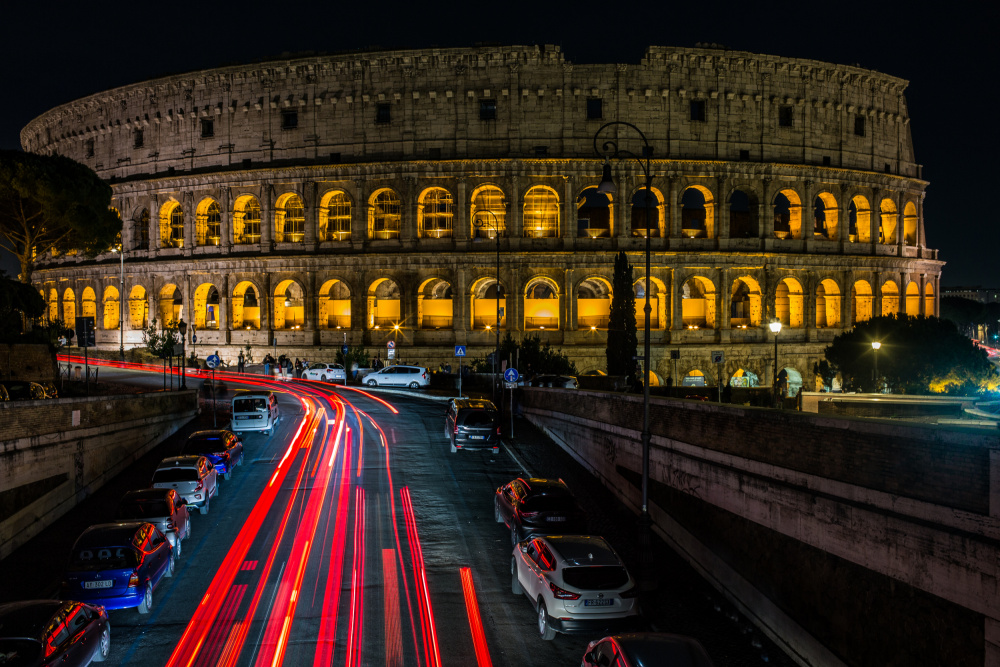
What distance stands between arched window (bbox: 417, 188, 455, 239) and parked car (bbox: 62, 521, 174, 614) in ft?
133

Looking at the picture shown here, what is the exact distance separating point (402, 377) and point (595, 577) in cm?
3107

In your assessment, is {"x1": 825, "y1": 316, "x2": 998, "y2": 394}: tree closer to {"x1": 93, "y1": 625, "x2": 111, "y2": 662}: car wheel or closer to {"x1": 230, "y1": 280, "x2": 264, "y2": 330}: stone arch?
{"x1": 93, "y1": 625, "x2": 111, "y2": 662}: car wheel

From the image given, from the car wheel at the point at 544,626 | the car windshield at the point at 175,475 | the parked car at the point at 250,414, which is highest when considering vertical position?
the parked car at the point at 250,414

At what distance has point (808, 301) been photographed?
52.8m

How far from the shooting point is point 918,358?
3972cm

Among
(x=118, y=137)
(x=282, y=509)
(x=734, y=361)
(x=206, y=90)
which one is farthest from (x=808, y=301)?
(x=118, y=137)

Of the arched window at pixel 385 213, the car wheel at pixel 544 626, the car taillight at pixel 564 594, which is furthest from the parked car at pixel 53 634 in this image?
the arched window at pixel 385 213

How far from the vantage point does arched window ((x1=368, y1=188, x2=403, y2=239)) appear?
172 ft

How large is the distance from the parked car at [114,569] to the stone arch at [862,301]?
54109 millimetres

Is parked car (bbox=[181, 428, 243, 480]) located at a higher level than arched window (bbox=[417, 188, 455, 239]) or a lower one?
lower

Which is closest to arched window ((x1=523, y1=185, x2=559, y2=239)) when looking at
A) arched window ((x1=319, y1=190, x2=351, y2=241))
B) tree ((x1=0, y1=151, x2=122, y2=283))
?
arched window ((x1=319, y1=190, x2=351, y2=241))

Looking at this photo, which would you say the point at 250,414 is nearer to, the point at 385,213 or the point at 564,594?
the point at 564,594

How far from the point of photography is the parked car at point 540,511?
15641 mm

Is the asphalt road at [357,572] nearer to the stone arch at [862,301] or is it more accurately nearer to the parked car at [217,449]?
the parked car at [217,449]
